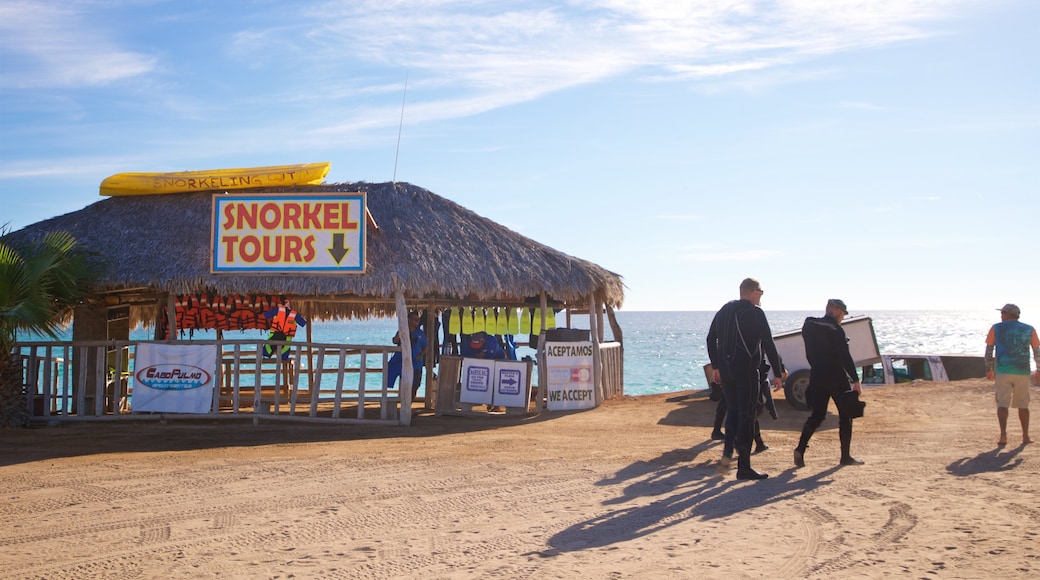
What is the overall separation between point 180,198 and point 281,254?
11.0 feet

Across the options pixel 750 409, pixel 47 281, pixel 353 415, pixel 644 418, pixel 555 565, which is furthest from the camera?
pixel 353 415

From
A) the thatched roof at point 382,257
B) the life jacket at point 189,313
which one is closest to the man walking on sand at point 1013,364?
the thatched roof at point 382,257

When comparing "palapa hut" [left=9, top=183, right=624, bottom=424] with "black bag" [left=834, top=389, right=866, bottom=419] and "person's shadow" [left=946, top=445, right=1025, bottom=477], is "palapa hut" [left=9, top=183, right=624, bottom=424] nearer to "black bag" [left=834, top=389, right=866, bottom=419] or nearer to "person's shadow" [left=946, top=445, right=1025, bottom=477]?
"black bag" [left=834, top=389, right=866, bottom=419]

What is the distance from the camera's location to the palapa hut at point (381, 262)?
13.4 metres

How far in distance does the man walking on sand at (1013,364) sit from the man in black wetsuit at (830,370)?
253 cm

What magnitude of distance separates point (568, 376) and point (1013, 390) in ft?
22.2

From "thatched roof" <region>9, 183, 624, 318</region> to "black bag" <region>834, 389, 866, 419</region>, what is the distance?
650 cm

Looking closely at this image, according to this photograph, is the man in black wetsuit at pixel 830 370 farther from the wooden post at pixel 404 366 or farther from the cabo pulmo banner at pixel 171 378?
the cabo pulmo banner at pixel 171 378

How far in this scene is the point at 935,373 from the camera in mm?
22219

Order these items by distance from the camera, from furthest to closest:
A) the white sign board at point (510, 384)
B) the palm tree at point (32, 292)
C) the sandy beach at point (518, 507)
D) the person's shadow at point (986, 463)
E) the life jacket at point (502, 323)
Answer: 1. the life jacket at point (502, 323)
2. the white sign board at point (510, 384)
3. the palm tree at point (32, 292)
4. the person's shadow at point (986, 463)
5. the sandy beach at point (518, 507)

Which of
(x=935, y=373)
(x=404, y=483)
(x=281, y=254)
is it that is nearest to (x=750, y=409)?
(x=404, y=483)

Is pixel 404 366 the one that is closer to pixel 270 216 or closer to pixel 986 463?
pixel 270 216

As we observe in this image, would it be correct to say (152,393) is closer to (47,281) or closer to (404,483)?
(47,281)

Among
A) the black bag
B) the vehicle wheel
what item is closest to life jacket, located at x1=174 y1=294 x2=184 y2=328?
the vehicle wheel
